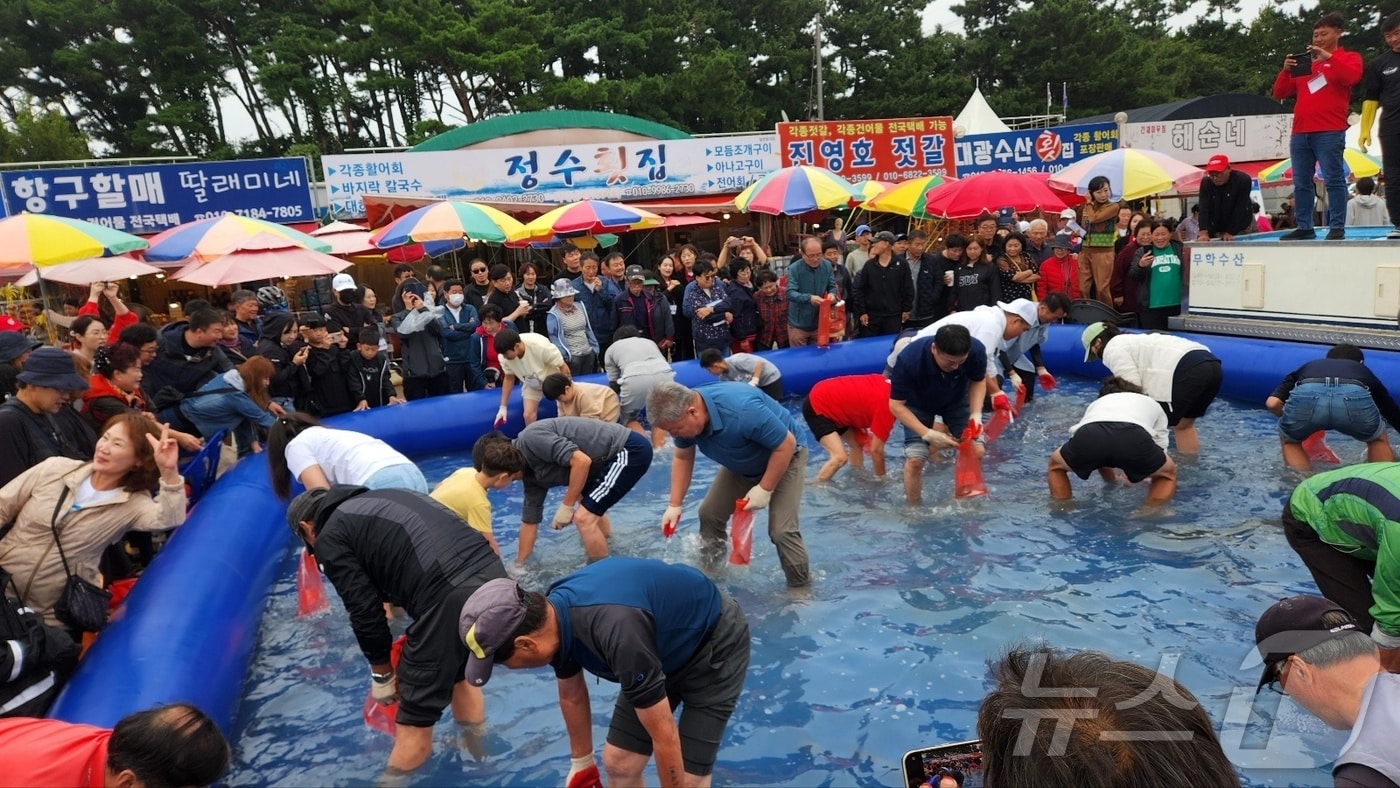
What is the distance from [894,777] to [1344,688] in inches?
71.2

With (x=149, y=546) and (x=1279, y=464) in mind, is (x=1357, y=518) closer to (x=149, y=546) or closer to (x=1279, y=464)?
(x=1279, y=464)

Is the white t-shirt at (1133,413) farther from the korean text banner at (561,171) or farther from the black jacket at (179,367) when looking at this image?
the korean text banner at (561,171)

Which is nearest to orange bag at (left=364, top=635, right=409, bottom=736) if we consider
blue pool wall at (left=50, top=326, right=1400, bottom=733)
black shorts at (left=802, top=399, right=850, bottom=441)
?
blue pool wall at (left=50, top=326, right=1400, bottom=733)

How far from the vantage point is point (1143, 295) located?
9.66m

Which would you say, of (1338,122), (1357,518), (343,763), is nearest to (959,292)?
(1338,122)

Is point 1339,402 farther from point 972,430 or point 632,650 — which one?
point 632,650

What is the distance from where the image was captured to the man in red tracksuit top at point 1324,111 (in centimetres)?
695

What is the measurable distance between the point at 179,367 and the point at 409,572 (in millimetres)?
4512

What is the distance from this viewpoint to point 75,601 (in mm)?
3729

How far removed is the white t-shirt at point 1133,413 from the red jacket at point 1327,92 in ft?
10.8

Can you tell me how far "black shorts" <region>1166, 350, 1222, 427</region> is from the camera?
19.9 feet

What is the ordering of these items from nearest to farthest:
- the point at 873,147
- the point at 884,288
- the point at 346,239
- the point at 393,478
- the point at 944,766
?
the point at 944,766 → the point at 393,478 → the point at 884,288 → the point at 346,239 → the point at 873,147

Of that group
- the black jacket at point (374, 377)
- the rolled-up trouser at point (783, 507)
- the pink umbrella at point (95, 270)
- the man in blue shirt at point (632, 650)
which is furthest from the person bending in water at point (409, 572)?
the pink umbrella at point (95, 270)

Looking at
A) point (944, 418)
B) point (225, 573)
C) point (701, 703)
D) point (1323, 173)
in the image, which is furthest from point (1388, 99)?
point (225, 573)
